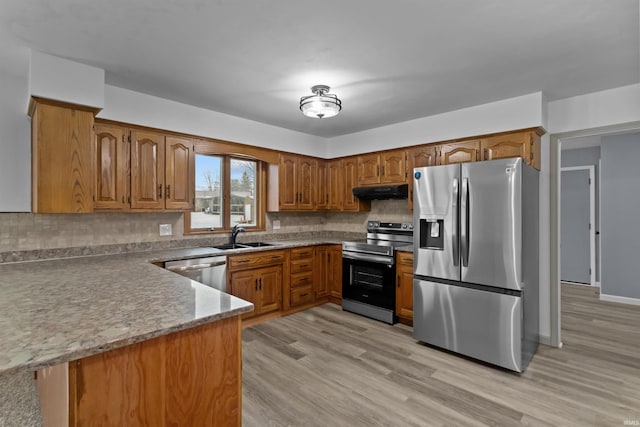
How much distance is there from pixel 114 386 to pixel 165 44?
2.13 metres

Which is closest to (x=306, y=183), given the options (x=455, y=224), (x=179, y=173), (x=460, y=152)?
A: (x=179, y=173)

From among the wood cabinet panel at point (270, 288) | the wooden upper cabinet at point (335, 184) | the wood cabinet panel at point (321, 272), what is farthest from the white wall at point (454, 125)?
the wood cabinet panel at point (270, 288)

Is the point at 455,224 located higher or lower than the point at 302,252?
higher

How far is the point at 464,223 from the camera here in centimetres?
283

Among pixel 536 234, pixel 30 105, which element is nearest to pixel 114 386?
pixel 30 105

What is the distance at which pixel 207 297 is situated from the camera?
155 cm

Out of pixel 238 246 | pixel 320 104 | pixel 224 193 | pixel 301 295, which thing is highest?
pixel 320 104

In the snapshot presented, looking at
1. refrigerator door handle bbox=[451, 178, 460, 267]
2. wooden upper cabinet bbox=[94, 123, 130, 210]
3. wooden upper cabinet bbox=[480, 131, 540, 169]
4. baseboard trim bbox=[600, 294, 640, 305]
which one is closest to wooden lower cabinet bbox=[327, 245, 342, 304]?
refrigerator door handle bbox=[451, 178, 460, 267]

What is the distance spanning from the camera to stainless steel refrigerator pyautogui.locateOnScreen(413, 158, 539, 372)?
2.62 m

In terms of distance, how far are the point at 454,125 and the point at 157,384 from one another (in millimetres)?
3665

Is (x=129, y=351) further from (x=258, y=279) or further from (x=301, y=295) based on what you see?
(x=301, y=295)

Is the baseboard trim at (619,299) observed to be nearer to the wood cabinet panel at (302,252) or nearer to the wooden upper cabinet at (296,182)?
the wood cabinet panel at (302,252)

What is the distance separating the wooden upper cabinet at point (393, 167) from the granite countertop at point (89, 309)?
3000 millimetres

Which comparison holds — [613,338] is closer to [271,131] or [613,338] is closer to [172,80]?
[271,131]
